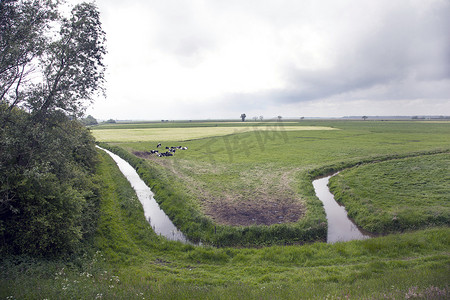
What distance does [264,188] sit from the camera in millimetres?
21609

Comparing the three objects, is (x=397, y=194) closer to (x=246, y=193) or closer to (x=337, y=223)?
(x=337, y=223)

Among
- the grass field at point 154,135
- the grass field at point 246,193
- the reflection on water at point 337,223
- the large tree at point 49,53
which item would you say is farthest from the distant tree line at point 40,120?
the grass field at point 154,135

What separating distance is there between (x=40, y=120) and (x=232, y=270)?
10929 millimetres

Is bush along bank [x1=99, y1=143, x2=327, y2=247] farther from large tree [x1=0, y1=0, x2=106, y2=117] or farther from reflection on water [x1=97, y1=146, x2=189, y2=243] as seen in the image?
large tree [x1=0, y1=0, x2=106, y2=117]

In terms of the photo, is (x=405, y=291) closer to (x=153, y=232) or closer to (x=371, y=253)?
(x=371, y=253)

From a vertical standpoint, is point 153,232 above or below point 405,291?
below

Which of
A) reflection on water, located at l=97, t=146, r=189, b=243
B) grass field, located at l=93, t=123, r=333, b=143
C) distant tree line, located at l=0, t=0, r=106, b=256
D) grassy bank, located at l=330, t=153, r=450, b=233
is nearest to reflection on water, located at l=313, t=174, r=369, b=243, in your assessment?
grassy bank, located at l=330, t=153, r=450, b=233

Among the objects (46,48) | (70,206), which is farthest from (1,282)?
(46,48)

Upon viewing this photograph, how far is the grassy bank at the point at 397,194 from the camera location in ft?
47.9

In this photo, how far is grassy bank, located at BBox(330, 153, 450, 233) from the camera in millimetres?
14605

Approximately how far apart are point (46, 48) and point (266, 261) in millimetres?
14127

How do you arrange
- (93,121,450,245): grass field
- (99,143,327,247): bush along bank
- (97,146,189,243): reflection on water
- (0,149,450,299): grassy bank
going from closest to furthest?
(0,149,450,299): grassy bank, (99,143,327,247): bush along bank, (93,121,450,245): grass field, (97,146,189,243): reflection on water

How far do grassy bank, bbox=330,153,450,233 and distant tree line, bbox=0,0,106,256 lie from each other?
17.4 metres

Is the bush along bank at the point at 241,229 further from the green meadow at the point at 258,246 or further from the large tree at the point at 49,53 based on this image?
the large tree at the point at 49,53
